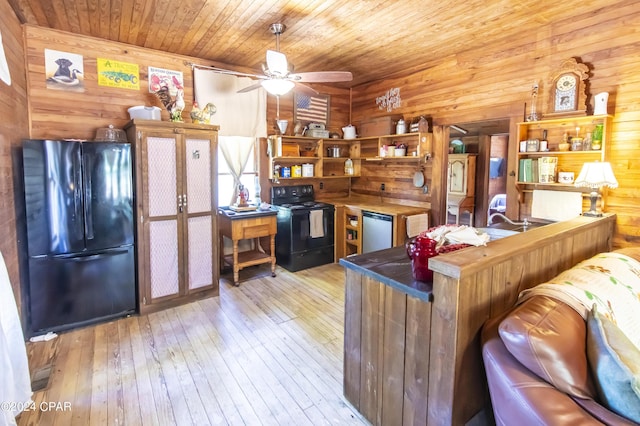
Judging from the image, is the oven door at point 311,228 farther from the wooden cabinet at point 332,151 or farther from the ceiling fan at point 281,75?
the ceiling fan at point 281,75

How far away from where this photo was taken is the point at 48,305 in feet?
9.46

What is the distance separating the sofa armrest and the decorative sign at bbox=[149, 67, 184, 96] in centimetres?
370

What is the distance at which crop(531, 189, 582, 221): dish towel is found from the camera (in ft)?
10.3

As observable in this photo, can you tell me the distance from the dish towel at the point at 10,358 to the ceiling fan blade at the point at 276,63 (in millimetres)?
2147

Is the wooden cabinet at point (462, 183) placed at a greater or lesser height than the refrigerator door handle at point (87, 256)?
greater

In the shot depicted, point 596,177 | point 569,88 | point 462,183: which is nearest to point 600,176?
point 596,177

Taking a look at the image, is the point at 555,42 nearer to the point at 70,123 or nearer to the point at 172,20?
the point at 172,20

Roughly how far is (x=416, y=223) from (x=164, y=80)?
3.38 meters

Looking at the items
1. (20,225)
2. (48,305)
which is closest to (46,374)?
(48,305)

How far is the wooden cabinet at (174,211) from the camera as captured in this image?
Result: 3221mm

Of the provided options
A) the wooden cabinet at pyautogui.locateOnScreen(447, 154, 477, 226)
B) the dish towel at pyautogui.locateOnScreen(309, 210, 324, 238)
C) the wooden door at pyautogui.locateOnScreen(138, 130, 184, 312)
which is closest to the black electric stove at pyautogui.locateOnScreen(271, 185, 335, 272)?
the dish towel at pyautogui.locateOnScreen(309, 210, 324, 238)

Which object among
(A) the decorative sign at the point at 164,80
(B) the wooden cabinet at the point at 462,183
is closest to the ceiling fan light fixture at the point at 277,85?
(A) the decorative sign at the point at 164,80

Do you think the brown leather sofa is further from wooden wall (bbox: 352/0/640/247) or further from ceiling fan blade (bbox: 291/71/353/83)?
ceiling fan blade (bbox: 291/71/353/83)

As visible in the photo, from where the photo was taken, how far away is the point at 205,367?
2467 mm
